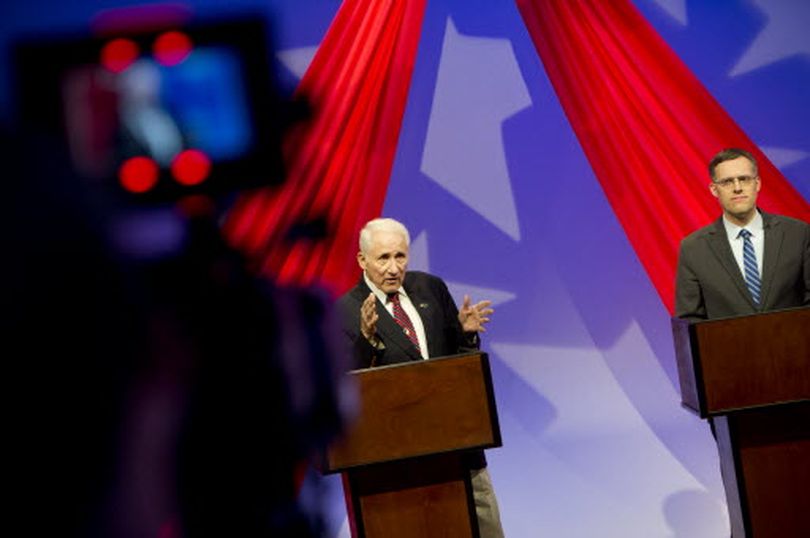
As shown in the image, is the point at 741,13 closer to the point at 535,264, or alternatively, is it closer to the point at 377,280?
the point at 535,264

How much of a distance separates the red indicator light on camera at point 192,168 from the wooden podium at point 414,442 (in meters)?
1.02

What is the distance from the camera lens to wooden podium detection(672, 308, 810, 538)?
2.71 m

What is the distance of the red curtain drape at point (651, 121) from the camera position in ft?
12.5

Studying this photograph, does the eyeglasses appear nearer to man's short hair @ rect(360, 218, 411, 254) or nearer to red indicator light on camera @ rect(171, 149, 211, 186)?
man's short hair @ rect(360, 218, 411, 254)

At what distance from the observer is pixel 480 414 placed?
104 inches

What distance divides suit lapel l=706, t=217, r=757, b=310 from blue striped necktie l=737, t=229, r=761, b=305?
2 centimetres

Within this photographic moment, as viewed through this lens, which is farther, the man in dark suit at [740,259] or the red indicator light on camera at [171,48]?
the red indicator light on camera at [171,48]

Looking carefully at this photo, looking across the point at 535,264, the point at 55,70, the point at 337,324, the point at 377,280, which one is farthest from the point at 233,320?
the point at 535,264

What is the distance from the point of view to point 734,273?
296 cm

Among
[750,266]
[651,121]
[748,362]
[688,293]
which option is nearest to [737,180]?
[750,266]

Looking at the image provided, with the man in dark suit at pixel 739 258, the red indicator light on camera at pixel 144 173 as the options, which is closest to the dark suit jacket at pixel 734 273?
the man in dark suit at pixel 739 258

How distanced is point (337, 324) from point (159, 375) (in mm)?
492

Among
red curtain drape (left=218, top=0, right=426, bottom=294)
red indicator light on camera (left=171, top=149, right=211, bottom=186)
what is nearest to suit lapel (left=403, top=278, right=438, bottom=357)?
red curtain drape (left=218, top=0, right=426, bottom=294)

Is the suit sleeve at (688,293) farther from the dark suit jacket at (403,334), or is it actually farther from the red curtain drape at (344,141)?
the red curtain drape at (344,141)
